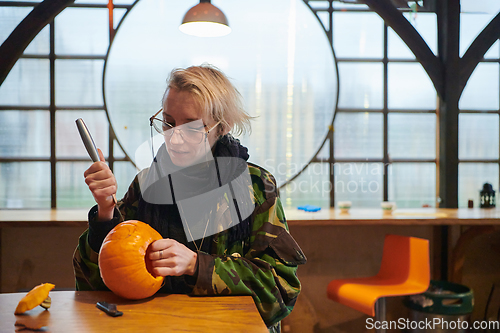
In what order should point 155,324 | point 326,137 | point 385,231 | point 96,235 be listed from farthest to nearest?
point 326,137 → point 385,231 → point 96,235 → point 155,324

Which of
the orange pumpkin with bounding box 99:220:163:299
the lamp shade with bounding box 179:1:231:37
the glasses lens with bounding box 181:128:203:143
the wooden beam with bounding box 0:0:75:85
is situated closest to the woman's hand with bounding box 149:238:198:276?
the orange pumpkin with bounding box 99:220:163:299

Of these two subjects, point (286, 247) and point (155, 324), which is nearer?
point (155, 324)

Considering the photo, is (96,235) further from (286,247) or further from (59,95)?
(59,95)

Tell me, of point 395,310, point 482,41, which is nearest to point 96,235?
point 395,310

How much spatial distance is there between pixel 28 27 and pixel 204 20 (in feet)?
5.10

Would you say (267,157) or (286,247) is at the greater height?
(267,157)

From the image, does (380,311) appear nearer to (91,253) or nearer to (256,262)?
(256,262)

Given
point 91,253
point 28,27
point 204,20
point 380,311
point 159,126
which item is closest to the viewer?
point 91,253

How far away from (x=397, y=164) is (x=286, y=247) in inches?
106

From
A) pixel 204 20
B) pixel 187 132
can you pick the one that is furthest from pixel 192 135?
pixel 204 20

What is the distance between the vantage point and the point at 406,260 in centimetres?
238

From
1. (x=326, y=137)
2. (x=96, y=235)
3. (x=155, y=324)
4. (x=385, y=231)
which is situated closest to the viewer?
(x=155, y=324)

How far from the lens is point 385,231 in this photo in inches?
123

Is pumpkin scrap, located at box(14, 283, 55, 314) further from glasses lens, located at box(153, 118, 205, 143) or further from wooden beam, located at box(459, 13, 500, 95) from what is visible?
wooden beam, located at box(459, 13, 500, 95)
